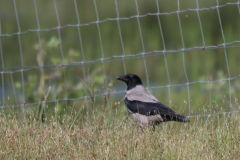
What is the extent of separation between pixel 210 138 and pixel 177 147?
1.10ft

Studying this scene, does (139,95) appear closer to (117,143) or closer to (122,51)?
(117,143)

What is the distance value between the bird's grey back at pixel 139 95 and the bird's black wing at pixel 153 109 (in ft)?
0.19

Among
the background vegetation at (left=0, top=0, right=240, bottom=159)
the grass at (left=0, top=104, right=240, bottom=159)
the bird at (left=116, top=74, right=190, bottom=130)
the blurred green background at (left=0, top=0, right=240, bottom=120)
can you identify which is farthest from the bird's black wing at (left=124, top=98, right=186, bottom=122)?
the blurred green background at (left=0, top=0, right=240, bottom=120)

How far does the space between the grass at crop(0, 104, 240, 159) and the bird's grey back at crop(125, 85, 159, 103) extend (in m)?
0.74

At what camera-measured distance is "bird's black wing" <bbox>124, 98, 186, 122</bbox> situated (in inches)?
130

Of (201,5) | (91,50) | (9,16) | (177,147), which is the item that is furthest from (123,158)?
(201,5)

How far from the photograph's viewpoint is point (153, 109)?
3.49 m

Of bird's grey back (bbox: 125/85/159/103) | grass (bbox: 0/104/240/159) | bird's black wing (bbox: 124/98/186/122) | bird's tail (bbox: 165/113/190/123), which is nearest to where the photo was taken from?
grass (bbox: 0/104/240/159)

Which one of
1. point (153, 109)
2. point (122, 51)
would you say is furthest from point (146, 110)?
point (122, 51)

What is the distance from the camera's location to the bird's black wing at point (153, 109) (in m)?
3.29

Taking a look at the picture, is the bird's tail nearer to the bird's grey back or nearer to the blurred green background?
the bird's grey back

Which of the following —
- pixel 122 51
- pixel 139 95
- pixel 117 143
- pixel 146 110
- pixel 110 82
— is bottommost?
pixel 117 143

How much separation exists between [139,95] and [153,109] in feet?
1.19

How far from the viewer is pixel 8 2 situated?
10836 millimetres
